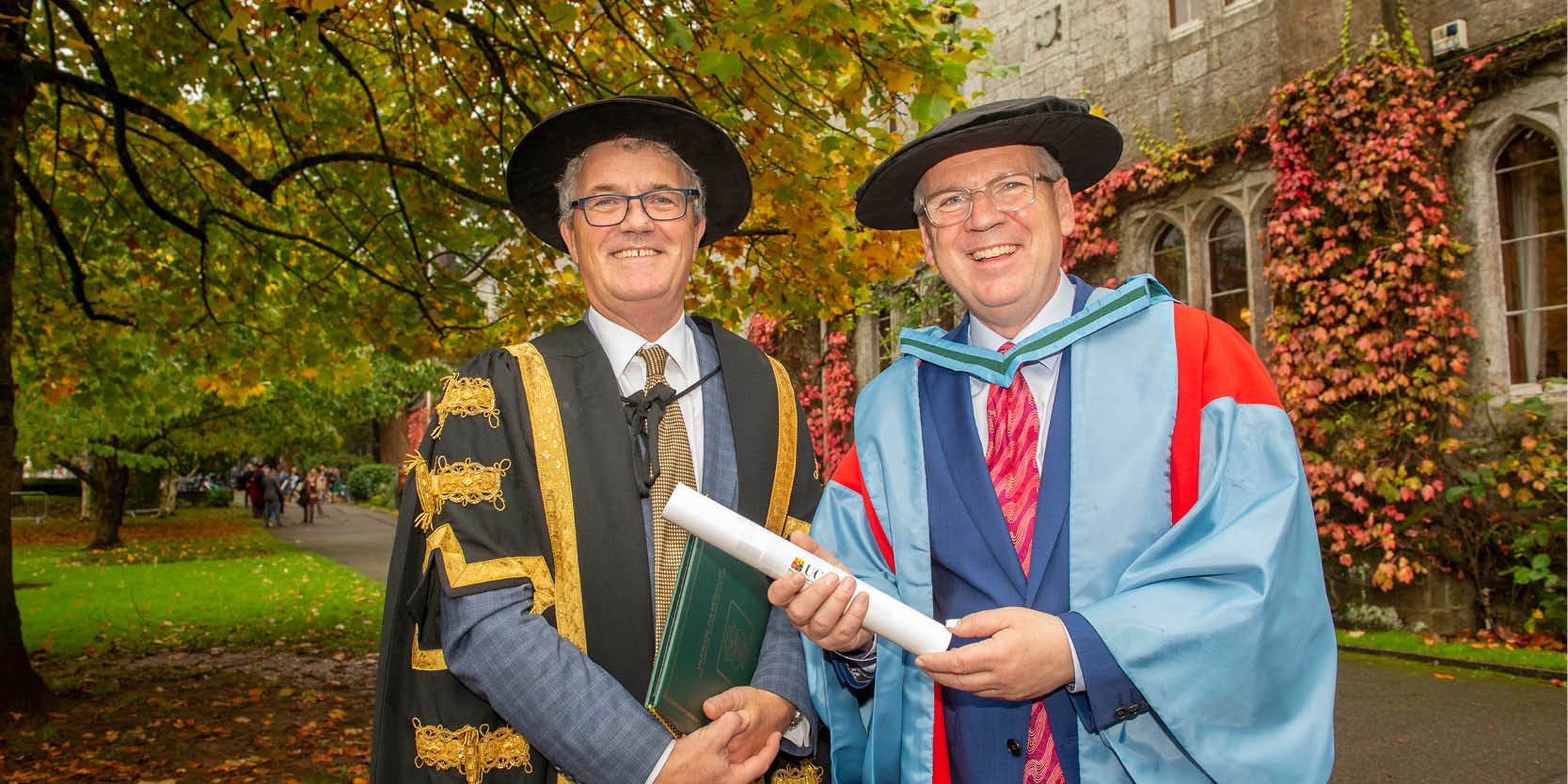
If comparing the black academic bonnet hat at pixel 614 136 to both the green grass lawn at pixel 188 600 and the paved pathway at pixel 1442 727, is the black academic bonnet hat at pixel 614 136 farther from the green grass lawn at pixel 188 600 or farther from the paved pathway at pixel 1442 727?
the green grass lawn at pixel 188 600

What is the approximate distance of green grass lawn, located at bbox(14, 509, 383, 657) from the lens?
375 inches

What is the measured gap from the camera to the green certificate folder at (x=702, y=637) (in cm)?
175

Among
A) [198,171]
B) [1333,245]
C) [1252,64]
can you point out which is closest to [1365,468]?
[1333,245]

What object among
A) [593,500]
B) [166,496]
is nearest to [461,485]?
[593,500]

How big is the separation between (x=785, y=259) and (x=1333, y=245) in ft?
17.6

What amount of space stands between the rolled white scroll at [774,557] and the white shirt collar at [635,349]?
0.68m

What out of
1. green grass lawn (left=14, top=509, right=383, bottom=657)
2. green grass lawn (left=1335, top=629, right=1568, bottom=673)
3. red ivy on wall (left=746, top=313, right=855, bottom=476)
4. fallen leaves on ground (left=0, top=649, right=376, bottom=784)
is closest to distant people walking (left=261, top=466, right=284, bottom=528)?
green grass lawn (left=14, top=509, right=383, bottom=657)

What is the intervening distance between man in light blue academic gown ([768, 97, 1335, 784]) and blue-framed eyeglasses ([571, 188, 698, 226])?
1.58ft

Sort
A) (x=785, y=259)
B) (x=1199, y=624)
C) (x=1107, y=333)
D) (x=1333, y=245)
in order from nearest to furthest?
(x=1199, y=624) < (x=1107, y=333) < (x=785, y=259) < (x=1333, y=245)

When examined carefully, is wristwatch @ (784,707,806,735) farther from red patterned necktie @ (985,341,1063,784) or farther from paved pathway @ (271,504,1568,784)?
paved pathway @ (271,504,1568,784)

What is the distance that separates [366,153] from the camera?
621 centimetres

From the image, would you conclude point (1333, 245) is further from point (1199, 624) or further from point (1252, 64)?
point (1199, 624)

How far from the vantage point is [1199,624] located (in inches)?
61.7

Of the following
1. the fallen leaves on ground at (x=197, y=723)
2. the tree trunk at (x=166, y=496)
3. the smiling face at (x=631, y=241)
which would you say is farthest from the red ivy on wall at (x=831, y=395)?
the tree trunk at (x=166, y=496)
